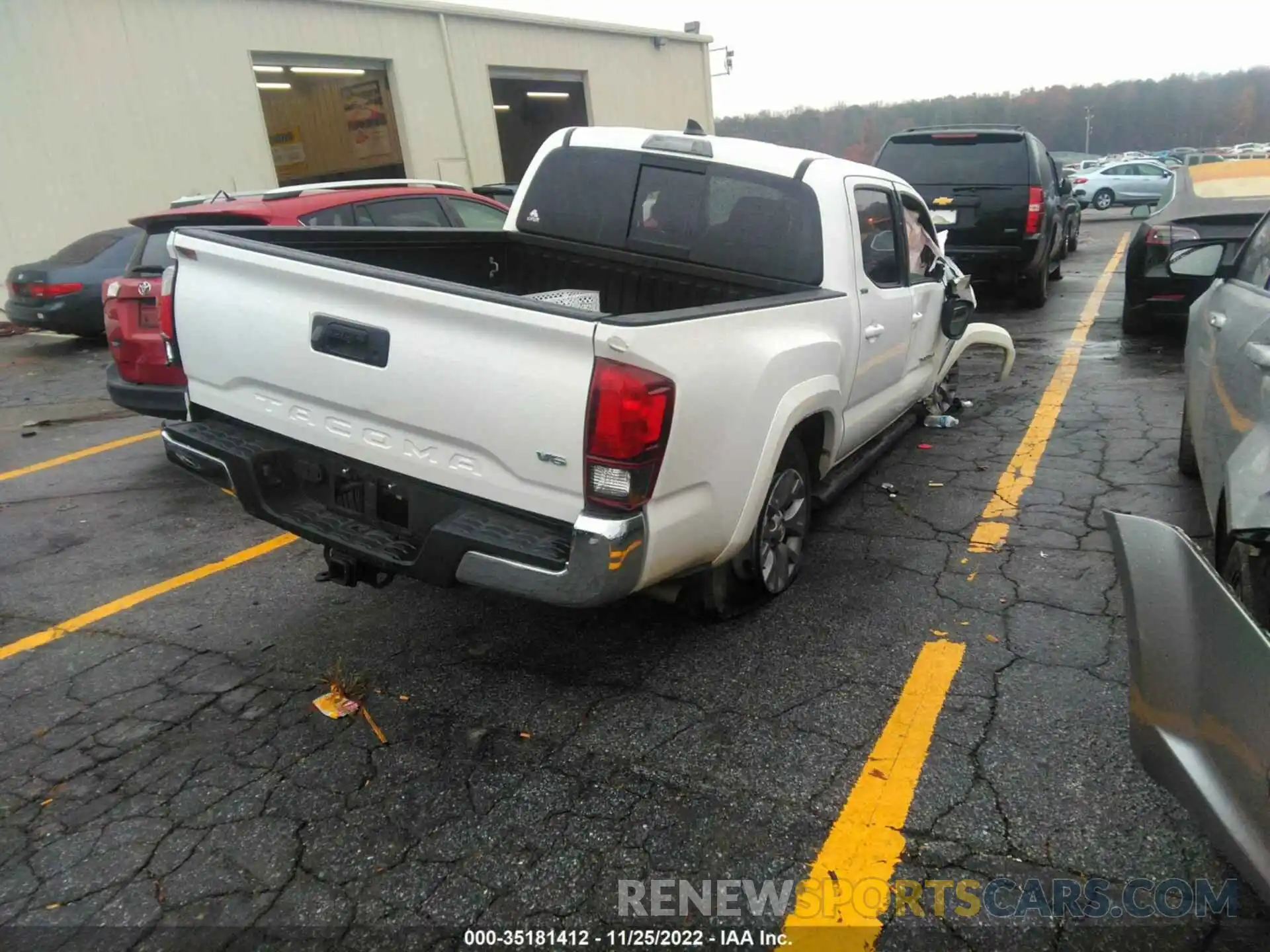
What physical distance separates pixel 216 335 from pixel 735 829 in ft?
8.35

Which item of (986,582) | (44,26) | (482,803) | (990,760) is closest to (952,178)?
(986,582)

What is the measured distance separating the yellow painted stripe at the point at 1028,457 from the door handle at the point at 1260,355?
67.1 inches

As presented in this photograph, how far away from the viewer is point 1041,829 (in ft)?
8.14

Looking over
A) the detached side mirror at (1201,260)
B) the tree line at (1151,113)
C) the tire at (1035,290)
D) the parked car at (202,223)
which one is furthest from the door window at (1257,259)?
the tree line at (1151,113)

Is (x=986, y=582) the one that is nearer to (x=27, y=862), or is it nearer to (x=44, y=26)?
(x=27, y=862)

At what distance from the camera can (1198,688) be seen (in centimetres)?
179

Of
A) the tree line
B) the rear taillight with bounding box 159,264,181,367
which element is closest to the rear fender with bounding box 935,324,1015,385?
the rear taillight with bounding box 159,264,181,367

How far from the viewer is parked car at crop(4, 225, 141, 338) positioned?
34.4 ft

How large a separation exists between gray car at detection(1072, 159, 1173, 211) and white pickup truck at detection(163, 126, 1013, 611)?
99.7 feet

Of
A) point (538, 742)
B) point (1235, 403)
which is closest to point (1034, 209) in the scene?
point (1235, 403)

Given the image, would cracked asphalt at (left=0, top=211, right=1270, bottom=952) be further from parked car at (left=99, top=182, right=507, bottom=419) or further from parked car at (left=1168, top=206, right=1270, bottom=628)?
parked car at (left=99, top=182, right=507, bottom=419)

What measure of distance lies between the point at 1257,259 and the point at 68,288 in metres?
11.7

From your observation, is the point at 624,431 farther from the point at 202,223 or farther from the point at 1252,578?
the point at 202,223

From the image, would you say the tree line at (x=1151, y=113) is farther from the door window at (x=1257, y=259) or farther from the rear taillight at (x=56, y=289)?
the door window at (x=1257, y=259)
